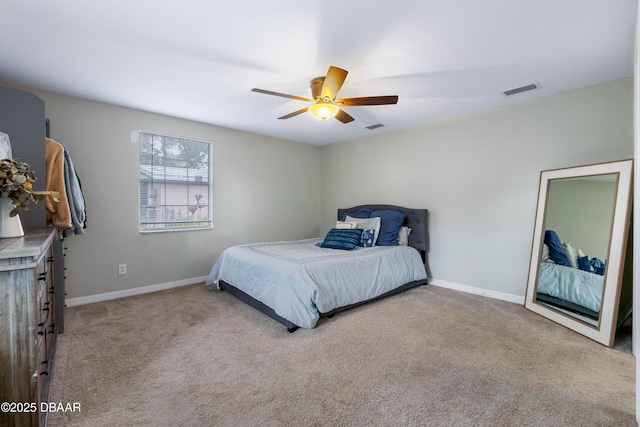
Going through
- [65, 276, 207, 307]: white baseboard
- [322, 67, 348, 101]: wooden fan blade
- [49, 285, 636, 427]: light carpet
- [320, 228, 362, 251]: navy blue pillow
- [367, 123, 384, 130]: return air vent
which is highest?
[367, 123, 384, 130]: return air vent

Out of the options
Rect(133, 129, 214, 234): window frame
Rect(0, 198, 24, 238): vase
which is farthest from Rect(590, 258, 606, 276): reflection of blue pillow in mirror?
Rect(133, 129, 214, 234): window frame

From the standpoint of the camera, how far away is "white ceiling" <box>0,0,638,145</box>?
1775 millimetres

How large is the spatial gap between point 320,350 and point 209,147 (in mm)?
3299

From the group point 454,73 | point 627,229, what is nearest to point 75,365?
point 454,73

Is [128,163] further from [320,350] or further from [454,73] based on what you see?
[454,73]

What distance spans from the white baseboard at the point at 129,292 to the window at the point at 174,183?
0.73 m

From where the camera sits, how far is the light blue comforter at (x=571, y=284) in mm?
2455

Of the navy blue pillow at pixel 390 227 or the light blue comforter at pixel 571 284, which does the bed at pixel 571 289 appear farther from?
the navy blue pillow at pixel 390 227

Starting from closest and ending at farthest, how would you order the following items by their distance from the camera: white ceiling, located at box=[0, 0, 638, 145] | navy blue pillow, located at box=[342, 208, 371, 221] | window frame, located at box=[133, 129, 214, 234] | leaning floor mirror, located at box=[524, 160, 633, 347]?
white ceiling, located at box=[0, 0, 638, 145] → leaning floor mirror, located at box=[524, 160, 633, 347] → window frame, located at box=[133, 129, 214, 234] → navy blue pillow, located at box=[342, 208, 371, 221]

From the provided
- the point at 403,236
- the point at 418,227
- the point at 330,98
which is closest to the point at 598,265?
the point at 418,227

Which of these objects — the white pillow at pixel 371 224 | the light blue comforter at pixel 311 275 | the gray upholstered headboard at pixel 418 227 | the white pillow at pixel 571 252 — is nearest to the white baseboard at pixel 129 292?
the light blue comforter at pixel 311 275

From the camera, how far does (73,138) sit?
318 centimetres

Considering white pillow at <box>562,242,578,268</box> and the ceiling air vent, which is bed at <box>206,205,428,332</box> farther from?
the ceiling air vent

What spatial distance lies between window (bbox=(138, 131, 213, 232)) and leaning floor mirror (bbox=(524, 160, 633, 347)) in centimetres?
418
